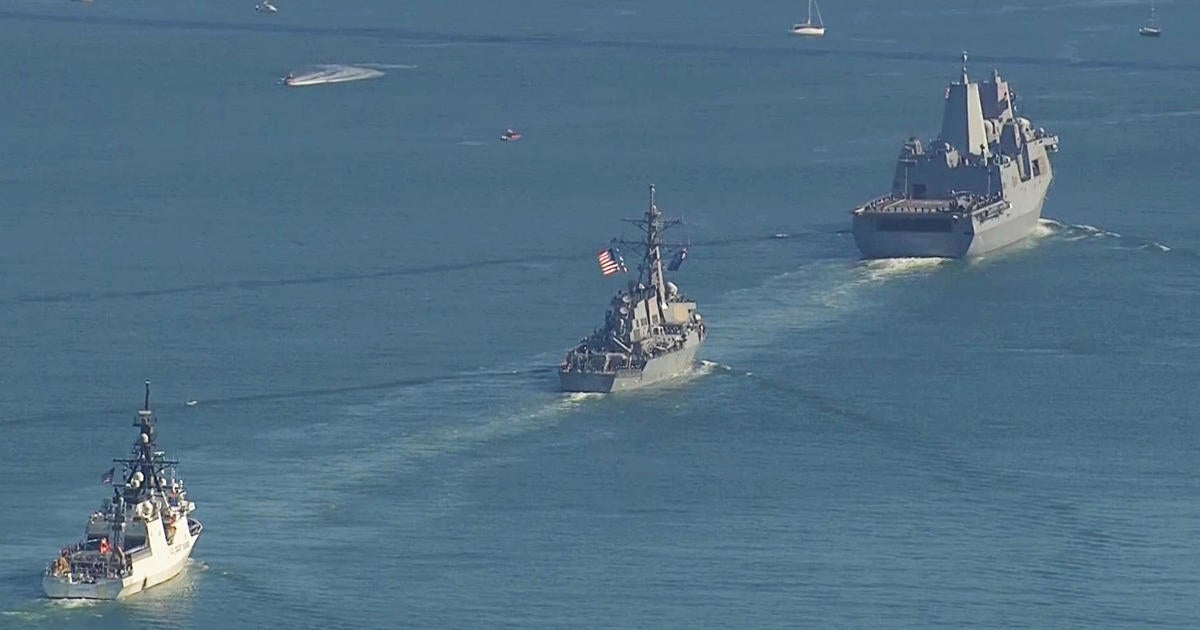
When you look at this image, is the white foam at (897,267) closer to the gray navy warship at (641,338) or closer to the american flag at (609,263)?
the gray navy warship at (641,338)

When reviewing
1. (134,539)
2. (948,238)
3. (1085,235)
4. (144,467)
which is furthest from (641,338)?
(1085,235)

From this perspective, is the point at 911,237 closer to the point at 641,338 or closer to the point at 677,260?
the point at 677,260

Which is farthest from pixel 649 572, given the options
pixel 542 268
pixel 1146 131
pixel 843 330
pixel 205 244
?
pixel 1146 131

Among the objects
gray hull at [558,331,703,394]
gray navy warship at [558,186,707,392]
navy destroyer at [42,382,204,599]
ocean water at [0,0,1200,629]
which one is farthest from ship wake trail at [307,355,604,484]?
navy destroyer at [42,382,204,599]

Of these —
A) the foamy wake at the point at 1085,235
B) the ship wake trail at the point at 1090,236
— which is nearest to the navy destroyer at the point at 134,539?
the ship wake trail at the point at 1090,236

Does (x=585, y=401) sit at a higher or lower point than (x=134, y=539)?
lower

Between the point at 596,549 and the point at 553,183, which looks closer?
the point at 596,549

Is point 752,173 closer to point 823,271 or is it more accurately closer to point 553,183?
point 553,183
